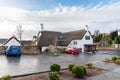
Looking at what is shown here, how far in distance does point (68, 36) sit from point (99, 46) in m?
25.5

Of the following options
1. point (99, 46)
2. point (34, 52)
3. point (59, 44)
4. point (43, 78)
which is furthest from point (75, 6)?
point (99, 46)

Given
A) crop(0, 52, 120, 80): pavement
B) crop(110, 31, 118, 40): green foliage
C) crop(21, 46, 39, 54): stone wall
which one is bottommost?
crop(0, 52, 120, 80): pavement

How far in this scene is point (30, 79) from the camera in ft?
31.6

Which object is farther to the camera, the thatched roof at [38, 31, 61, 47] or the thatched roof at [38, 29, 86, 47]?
the thatched roof at [38, 29, 86, 47]

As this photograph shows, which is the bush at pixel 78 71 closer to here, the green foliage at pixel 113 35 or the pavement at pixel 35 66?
the pavement at pixel 35 66

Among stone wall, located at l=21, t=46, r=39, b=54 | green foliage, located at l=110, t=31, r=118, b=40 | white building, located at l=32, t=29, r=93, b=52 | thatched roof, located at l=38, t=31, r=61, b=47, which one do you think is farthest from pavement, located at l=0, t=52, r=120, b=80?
green foliage, located at l=110, t=31, r=118, b=40

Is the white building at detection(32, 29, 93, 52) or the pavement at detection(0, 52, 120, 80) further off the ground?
the white building at detection(32, 29, 93, 52)

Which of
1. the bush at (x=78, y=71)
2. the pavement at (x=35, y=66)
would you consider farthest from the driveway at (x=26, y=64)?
the bush at (x=78, y=71)

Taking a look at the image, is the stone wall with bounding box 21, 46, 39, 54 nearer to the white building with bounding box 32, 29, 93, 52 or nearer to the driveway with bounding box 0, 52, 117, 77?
the driveway with bounding box 0, 52, 117, 77

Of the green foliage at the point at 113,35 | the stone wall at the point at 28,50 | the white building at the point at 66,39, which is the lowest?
the stone wall at the point at 28,50

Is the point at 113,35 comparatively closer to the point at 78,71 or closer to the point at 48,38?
the point at 48,38

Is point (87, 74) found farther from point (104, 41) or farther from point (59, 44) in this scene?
point (104, 41)

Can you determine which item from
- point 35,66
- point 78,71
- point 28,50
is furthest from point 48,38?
point 78,71

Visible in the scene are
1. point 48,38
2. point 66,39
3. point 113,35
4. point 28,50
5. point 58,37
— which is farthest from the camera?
point 113,35
